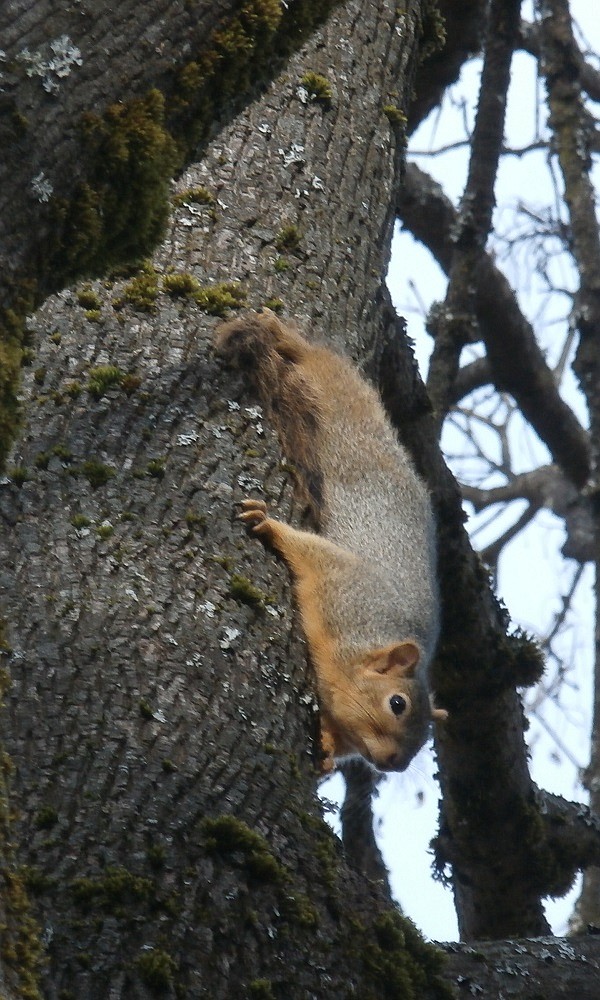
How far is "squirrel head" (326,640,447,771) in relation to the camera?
3.28 m

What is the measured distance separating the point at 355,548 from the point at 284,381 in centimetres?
55

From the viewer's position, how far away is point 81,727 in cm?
190

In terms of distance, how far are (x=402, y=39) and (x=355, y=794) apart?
265cm

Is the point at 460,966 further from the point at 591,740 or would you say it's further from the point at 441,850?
the point at 591,740

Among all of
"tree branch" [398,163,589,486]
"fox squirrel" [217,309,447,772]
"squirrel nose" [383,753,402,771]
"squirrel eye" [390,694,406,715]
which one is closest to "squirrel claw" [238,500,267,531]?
"fox squirrel" [217,309,447,772]

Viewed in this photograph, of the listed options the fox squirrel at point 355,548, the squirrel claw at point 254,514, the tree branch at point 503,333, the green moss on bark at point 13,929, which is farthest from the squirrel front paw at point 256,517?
the tree branch at point 503,333

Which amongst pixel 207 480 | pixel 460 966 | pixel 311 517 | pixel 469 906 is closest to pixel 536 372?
pixel 469 906

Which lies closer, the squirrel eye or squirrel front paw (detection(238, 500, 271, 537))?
squirrel front paw (detection(238, 500, 271, 537))

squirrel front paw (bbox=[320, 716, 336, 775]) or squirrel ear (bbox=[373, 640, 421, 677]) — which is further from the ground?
squirrel ear (bbox=[373, 640, 421, 677])

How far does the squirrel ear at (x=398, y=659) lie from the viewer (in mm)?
3447

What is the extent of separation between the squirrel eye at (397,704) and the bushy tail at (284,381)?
2.46 ft

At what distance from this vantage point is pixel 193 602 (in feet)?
7.07

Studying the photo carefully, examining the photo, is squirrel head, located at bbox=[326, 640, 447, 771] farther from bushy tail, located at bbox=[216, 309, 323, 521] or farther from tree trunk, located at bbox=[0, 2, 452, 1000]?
tree trunk, located at bbox=[0, 2, 452, 1000]

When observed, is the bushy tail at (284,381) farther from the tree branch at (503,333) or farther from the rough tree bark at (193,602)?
the tree branch at (503,333)
